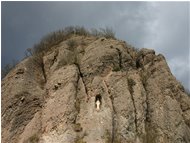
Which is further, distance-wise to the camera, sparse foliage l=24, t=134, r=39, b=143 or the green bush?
the green bush

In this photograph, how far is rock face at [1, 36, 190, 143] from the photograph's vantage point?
29.6m

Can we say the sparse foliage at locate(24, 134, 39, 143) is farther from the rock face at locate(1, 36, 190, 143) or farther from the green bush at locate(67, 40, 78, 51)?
the green bush at locate(67, 40, 78, 51)

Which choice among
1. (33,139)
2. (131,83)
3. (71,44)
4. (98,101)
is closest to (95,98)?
(98,101)

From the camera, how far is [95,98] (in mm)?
30859

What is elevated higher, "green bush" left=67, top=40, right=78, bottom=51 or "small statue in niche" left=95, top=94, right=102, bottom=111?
"green bush" left=67, top=40, right=78, bottom=51

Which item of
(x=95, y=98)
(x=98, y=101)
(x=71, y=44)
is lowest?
(x=98, y=101)

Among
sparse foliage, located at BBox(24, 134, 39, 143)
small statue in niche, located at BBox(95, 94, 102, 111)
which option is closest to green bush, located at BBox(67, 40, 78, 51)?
small statue in niche, located at BBox(95, 94, 102, 111)

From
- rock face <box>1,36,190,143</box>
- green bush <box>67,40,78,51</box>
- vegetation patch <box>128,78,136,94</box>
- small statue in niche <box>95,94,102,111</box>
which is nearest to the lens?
rock face <box>1,36,190,143</box>

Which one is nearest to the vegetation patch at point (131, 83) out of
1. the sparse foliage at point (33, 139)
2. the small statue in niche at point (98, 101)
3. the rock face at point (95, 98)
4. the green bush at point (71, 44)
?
the rock face at point (95, 98)

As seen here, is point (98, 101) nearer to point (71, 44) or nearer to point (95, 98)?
point (95, 98)

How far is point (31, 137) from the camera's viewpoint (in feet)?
98.0

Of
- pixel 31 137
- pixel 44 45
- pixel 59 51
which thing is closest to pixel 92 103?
pixel 31 137

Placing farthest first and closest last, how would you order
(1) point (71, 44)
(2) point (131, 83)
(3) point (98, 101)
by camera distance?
(1) point (71, 44) < (2) point (131, 83) < (3) point (98, 101)

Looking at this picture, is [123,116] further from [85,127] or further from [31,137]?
[31,137]
